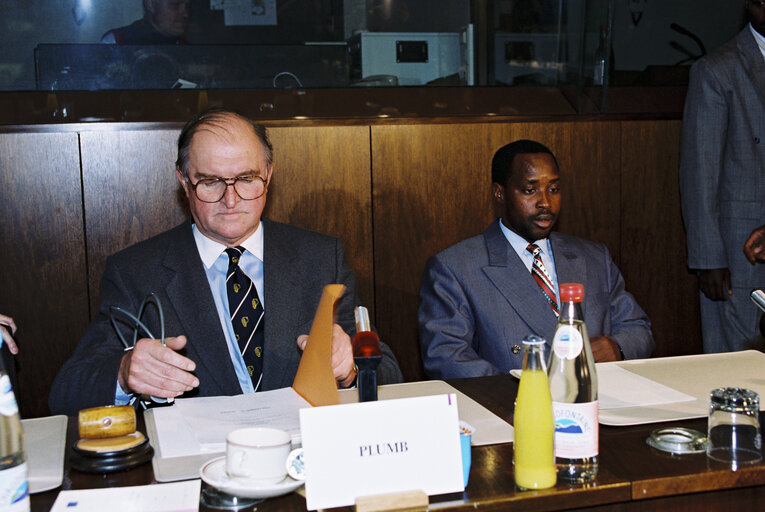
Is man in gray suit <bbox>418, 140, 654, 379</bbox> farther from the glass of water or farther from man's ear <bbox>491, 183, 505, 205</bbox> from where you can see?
the glass of water

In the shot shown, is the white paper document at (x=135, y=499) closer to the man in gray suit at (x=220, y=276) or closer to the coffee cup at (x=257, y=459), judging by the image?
the coffee cup at (x=257, y=459)

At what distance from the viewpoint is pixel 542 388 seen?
119 centimetres

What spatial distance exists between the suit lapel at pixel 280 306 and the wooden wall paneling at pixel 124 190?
3.32ft

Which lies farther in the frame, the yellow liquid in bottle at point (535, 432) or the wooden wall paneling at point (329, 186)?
the wooden wall paneling at point (329, 186)

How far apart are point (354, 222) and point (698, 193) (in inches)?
55.8

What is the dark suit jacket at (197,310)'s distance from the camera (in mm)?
1960

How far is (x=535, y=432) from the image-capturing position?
3.90ft

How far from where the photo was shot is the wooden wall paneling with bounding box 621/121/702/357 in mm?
3605

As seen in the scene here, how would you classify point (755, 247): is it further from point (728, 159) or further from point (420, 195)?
point (420, 195)

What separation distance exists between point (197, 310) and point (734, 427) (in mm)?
1281

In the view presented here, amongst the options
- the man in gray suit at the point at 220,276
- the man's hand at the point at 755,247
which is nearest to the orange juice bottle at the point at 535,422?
the man in gray suit at the point at 220,276

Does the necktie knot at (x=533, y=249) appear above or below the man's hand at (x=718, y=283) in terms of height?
above

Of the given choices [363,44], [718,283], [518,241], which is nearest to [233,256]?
[518,241]

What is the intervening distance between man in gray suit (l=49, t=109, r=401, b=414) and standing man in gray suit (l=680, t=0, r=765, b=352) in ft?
5.72
